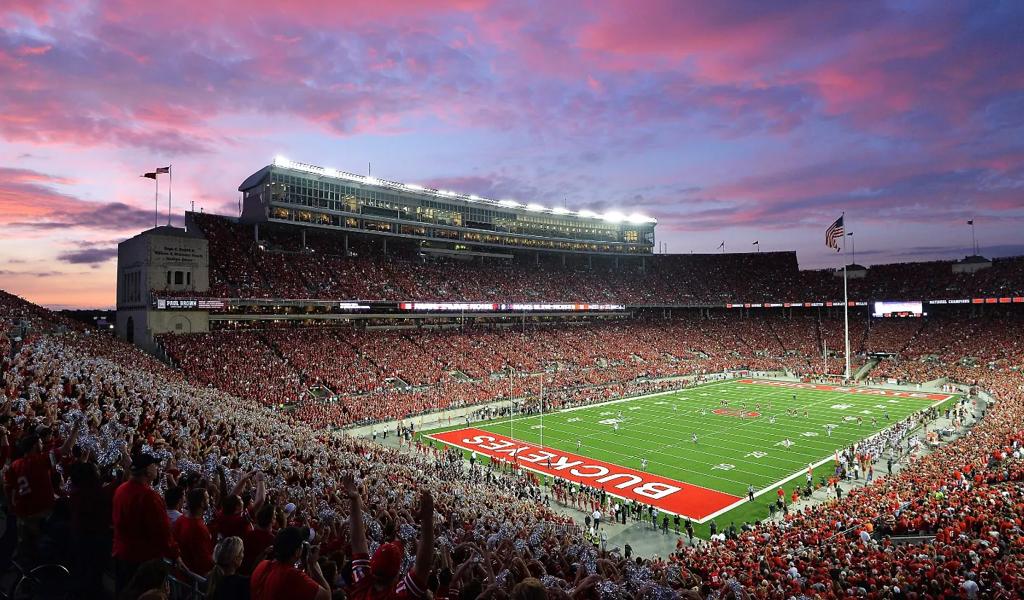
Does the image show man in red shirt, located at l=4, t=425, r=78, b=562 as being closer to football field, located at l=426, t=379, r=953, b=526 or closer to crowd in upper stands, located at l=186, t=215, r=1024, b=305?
football field, located at l=426, t=379, r=953, b=526

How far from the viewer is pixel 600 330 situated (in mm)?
66188

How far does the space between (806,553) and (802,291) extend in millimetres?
72704

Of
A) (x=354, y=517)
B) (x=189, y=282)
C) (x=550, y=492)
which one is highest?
(x=189, y=282)

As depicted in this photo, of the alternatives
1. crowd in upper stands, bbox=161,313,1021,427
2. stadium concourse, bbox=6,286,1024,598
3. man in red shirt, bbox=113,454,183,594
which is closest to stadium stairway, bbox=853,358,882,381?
crowd in upper stands, bbox=161,313,1021,427

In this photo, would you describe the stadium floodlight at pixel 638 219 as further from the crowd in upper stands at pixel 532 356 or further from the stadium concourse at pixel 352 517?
the stadium concourse at pixel 352 517

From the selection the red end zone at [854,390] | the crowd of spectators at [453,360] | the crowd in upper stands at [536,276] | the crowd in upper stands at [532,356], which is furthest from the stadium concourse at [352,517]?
the crowd in upper stands at [536,276]

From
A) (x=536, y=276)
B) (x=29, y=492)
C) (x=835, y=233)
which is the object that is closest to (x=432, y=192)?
(x=536, y=276)

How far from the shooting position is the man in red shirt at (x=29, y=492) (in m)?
5.31

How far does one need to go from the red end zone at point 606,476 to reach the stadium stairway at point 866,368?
39.3 m

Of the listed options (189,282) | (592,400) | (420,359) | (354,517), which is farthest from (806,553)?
(189,282)

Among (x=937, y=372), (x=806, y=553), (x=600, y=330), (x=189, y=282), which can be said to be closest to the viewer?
(x=806, y=553)

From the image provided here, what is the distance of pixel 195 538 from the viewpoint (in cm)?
422

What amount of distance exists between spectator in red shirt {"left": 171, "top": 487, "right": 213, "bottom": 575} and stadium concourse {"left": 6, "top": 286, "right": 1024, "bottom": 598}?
1 cm

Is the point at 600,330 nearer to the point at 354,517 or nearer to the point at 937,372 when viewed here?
the point at 937,372
